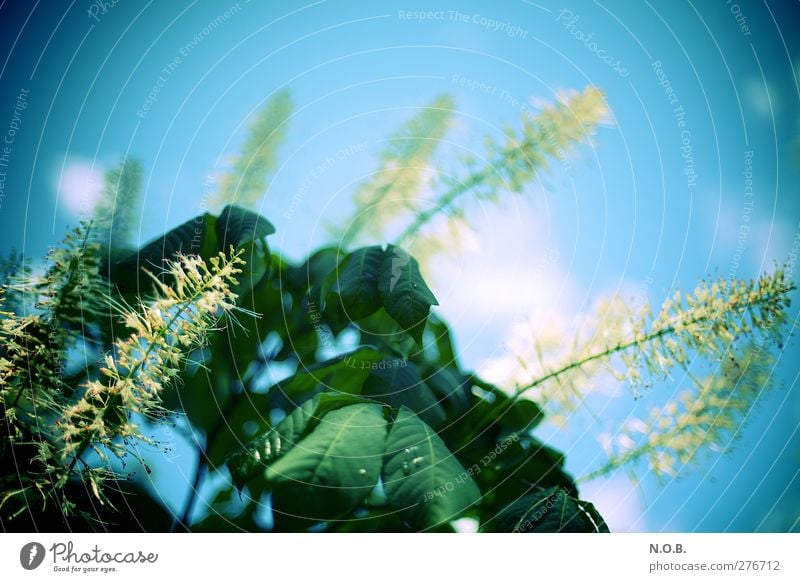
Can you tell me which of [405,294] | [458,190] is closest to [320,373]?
[405,294]

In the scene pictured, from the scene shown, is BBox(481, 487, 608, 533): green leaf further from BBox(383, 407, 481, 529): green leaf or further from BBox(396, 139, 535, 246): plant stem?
BBox(396, 139, 535, 246): plant stem

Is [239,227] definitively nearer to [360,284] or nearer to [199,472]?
[360,284]

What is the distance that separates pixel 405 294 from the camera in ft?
2.17

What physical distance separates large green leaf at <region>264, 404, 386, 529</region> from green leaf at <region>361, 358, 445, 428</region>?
0.04 meters

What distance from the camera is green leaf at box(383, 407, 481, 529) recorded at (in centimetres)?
62

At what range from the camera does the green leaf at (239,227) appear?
0.67 m

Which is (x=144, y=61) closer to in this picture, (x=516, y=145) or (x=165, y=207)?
(x=165, y=207)

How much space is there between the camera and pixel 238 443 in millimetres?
659
